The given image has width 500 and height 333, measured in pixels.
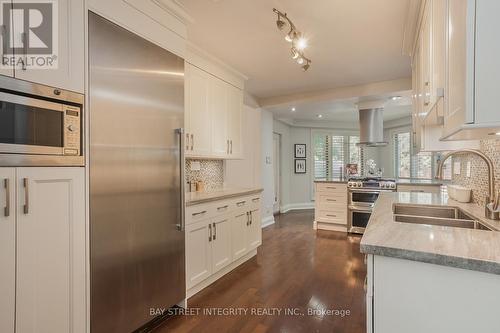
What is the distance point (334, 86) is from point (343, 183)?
5.78ft

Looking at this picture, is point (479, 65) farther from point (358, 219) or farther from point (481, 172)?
point (358, 219)

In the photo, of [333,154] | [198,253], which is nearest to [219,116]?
[198,253]

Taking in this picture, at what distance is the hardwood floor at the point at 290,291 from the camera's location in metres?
2.00

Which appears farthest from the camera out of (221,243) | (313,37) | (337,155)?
(337,155)

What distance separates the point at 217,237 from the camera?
8.91ft

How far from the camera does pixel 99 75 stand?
153 cm

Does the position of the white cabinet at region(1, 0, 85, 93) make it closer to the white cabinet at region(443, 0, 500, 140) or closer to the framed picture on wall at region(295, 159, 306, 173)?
the white cabinet at region(443, 0, 500, 140)

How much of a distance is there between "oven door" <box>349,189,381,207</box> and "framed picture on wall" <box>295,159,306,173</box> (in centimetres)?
265

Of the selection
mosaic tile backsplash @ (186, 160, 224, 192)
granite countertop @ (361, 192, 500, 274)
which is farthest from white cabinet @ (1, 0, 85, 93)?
mosaic tile backsplash @ (186, 160, 224, 192)

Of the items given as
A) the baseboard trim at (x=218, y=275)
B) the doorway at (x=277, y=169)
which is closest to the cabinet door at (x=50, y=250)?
the baseboard trim at (x=218, y=275)

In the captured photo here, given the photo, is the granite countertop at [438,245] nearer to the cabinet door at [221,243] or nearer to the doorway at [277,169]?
the cabinet door at [221,243]

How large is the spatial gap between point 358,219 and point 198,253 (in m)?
3.24

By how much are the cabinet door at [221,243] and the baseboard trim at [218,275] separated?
0.32 ft

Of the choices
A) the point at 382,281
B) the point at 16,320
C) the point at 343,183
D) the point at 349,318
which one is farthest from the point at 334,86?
the point at 16,320
